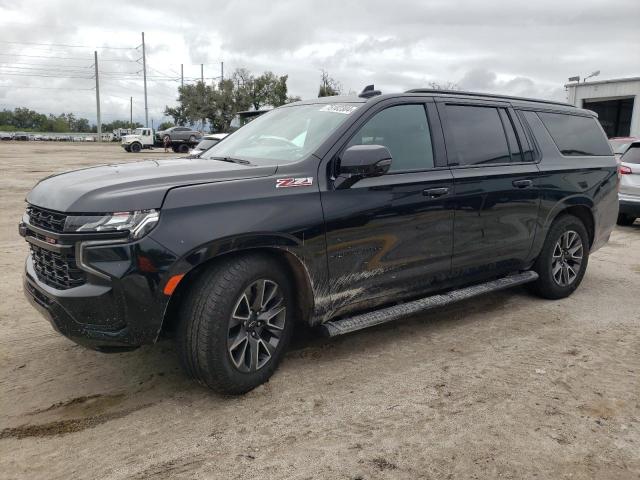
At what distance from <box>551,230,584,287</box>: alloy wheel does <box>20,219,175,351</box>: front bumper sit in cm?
387

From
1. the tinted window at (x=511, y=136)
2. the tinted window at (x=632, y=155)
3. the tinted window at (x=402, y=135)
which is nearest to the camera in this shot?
the tinted window at (x=402, y=135)

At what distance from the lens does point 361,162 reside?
3408 millimetres

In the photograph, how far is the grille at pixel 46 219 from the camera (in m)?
2.96

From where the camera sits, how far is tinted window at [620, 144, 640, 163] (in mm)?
9695

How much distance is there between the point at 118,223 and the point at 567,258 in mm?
4332

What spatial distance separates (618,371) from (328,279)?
6.95 feet

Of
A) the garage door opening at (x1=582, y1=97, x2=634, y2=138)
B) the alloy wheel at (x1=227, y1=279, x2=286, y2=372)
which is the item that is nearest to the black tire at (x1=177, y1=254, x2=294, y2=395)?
the alloy wheel at (x1=227, y1=279, x2=286, y2=372)

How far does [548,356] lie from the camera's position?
399cm

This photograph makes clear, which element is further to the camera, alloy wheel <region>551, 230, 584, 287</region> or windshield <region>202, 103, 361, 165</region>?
alloy wheel <region>551, 230, 584, 287</region>

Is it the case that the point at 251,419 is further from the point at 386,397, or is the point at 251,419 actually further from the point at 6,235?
the point at 6,235

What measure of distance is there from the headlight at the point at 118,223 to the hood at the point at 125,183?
31 millimetres

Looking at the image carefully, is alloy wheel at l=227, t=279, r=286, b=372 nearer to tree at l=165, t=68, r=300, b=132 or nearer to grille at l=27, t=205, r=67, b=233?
grille at l=27, t=205, r=67, b=233

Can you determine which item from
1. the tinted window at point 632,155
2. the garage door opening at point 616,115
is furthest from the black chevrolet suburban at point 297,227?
the garage door opening at point 616,115

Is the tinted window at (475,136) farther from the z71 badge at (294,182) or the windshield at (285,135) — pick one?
the z71 badge at (294,182)
